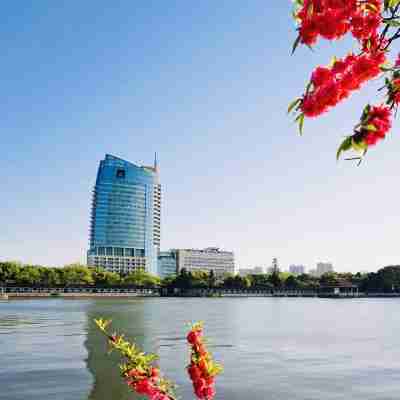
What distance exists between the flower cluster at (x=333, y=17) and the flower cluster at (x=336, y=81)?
0.82 ft

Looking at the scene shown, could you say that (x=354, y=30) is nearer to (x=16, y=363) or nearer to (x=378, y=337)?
(x=16, y=363)

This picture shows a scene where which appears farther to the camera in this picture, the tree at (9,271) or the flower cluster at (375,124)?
the tree at (9,271)

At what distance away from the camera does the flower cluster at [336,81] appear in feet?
13.3

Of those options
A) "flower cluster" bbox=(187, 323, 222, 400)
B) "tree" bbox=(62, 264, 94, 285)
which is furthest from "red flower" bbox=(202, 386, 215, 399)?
"tree" bbox=(62, 264, 94, 285)

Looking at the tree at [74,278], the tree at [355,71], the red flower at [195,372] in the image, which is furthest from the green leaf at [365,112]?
the tree at [74,278]

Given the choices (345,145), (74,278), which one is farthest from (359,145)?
(74,278)

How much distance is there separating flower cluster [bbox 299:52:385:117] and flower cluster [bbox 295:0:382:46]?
0.25 meters

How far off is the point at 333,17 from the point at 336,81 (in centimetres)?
46

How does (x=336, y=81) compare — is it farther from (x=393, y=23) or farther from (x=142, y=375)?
(x=142, y=375)

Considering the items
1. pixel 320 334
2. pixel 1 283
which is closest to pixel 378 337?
pixel 320 334

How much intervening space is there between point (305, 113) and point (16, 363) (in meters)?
28.7

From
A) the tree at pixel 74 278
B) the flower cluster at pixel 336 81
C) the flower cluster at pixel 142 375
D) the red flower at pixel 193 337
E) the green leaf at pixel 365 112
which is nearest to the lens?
the flower cluster at pixel 336 81

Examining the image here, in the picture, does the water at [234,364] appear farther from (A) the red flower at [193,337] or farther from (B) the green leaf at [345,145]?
(B) the green leaf at [345,145]

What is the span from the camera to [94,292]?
7628 inches
